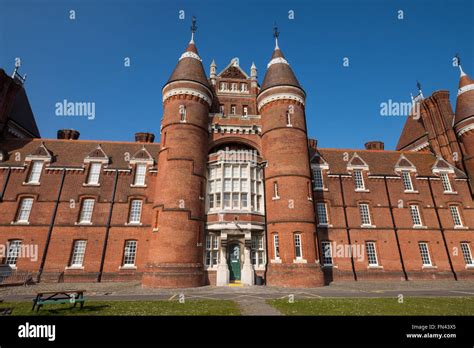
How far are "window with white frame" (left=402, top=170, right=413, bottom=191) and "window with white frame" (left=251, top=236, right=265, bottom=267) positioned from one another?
714 inches

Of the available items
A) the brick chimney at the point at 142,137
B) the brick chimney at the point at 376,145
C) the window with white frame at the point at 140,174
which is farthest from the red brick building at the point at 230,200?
the brick chimney at the point at 376,145

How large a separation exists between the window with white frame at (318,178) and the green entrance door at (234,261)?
433 inches

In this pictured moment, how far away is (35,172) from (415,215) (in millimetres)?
39425

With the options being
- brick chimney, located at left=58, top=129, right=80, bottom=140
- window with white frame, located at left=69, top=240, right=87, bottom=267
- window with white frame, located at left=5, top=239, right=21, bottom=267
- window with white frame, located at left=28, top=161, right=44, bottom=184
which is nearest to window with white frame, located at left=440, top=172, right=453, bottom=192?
window with white frame, located at left=69, top=240, right=87, bottom=267

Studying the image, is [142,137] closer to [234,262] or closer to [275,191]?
[275,191]

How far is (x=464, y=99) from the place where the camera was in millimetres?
30656

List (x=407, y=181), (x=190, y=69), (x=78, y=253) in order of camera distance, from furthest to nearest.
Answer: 1. (x=407, y=181)
2. (x=190, y=69)
3. (x=78, y=253)

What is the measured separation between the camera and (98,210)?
24422 mm

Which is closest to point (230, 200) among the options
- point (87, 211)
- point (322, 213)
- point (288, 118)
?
point (288, 118)

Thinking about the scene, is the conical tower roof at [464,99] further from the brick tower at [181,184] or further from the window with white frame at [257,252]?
the brick tower at [181,184]

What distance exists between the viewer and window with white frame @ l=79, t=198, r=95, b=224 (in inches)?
955

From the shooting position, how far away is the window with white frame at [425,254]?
25.3m

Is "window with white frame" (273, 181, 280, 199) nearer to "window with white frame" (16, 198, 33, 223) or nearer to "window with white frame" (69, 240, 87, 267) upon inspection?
"window with white frame" (69, 240, 87, 267)
